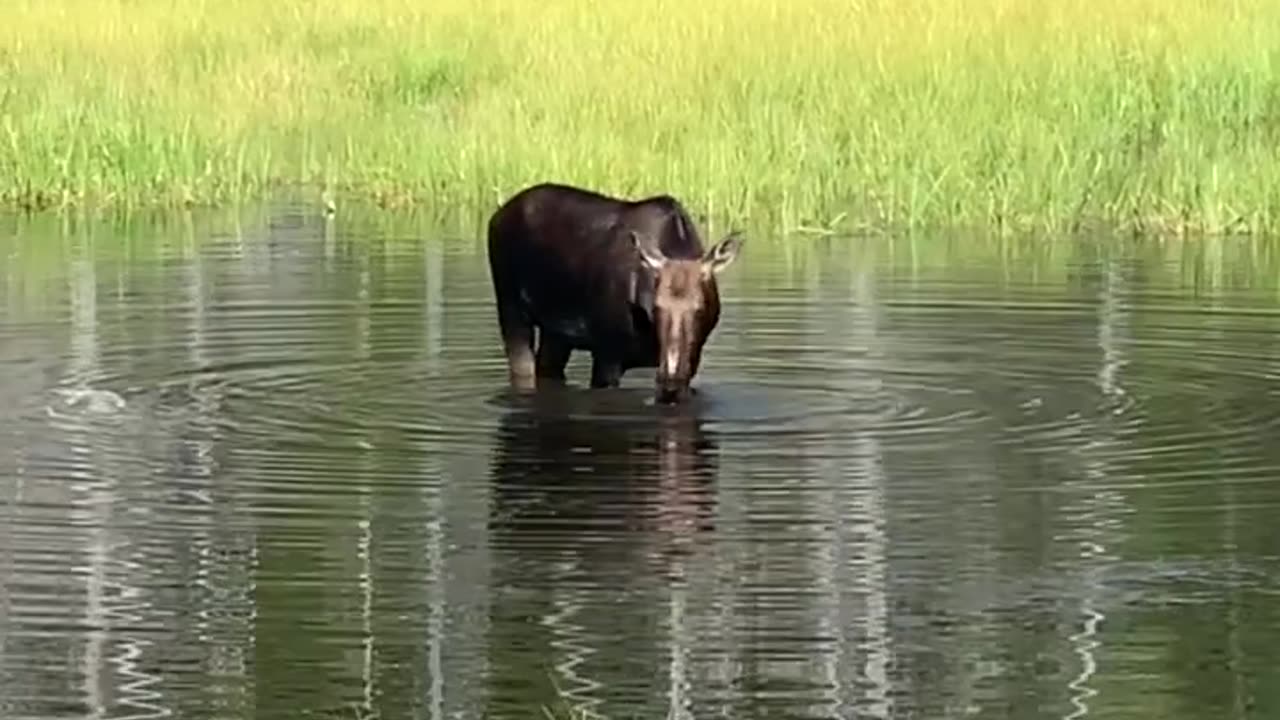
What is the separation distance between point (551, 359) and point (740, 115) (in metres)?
9.45

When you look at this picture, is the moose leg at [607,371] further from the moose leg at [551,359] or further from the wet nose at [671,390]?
the wet nose at [671,390]

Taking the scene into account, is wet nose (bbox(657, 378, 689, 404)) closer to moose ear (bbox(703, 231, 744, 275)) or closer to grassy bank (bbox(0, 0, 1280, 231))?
moose ear (bbox(703, 231, 744, 275))

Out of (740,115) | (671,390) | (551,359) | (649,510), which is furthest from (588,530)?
(740,115)

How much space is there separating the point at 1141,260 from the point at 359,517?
9652mm

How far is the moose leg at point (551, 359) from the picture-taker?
46.1ft

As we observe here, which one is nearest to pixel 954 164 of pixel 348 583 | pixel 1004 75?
pixel 1004 75

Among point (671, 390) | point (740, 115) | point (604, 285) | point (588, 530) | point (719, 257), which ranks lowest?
point (588, 530)

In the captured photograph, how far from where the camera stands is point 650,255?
1273cm

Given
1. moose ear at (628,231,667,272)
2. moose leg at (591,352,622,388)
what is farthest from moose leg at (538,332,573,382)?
moose ear at (628,231,667,272)

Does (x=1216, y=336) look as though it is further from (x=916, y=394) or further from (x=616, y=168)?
(x=616, y=168)

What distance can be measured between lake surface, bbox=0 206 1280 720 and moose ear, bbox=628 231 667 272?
0.60 m

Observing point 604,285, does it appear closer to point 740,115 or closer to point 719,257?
point 719,257

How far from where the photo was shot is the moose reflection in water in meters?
8.36

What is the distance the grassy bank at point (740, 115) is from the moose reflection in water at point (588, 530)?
28.1 ft
